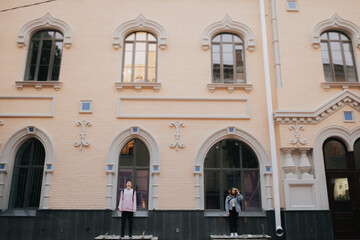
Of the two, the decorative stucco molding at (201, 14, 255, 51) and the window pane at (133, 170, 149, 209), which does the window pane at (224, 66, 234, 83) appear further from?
the window pane at (133, 170, 149, 209)

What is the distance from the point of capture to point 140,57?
11805 millimetres

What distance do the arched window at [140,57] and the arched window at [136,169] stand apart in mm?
2614

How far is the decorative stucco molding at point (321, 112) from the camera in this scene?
34.9ft

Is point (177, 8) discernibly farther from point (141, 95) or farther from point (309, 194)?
point (309, 194)

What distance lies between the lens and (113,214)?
1016 centimetres

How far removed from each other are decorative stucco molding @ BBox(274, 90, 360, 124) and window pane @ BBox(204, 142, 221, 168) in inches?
96.3

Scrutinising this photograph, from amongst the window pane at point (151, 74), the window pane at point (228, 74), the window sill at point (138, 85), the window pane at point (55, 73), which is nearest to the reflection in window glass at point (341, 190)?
the window pane at point (228, 74)

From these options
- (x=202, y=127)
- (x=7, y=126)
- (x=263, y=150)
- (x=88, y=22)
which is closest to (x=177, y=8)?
(x=88, y=22)

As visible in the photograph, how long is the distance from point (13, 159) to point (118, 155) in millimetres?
3892

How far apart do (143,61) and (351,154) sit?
871 centimetres

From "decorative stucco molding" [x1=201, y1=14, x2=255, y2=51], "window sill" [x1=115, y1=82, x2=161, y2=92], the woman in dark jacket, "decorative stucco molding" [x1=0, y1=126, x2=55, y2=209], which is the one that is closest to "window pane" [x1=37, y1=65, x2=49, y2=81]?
"decorative stucco molding" [x1=0, y1=126, x2=55, y2=209]

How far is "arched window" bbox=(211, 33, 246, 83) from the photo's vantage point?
11.6 metres

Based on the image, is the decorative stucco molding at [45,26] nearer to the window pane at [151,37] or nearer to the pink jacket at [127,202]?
the window pane at [151,37]

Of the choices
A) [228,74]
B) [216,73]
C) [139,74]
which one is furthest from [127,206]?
[228,74]
